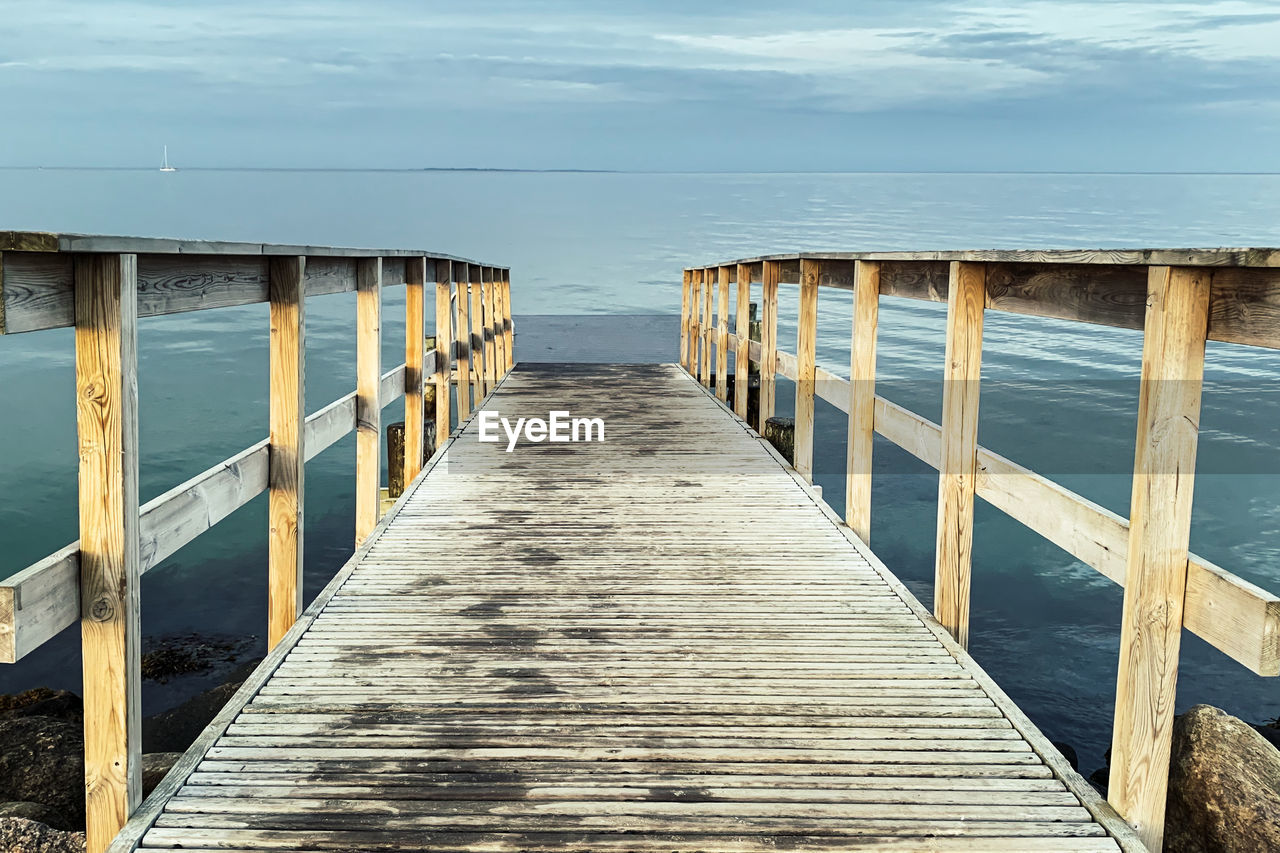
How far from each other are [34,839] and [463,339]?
6.63 m

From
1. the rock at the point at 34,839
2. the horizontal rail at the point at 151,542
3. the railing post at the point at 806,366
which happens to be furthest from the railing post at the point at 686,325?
the rock at the point at 34,839

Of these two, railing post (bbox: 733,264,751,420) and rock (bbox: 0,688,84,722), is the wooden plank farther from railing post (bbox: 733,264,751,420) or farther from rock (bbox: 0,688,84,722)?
rock (bbox: 0,688,84,722)

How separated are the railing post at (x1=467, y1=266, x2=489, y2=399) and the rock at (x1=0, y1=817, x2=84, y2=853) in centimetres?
660

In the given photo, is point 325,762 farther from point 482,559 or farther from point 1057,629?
point 1057,629

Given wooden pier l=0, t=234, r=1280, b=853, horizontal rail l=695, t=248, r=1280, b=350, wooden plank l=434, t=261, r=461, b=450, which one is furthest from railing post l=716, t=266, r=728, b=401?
horizontal rail l=695, t=248, r=1280, b=350

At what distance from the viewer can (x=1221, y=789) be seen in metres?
4.12

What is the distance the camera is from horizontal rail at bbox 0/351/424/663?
6.97 ft

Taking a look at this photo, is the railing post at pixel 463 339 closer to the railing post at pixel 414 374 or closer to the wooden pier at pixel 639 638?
the railing post at pixel 414 374

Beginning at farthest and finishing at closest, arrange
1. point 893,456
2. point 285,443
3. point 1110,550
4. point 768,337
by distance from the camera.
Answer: point 893,456 < point 768,337 < point 285,443 < point 1110,550

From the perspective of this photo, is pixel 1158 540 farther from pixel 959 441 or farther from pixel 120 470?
pixel 120 470

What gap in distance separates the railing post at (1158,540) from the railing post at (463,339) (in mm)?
7019

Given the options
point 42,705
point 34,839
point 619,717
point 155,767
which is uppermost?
point 619,717

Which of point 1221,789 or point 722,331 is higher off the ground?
point 722,331

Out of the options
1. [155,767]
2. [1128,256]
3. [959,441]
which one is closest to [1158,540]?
[1128,256]
